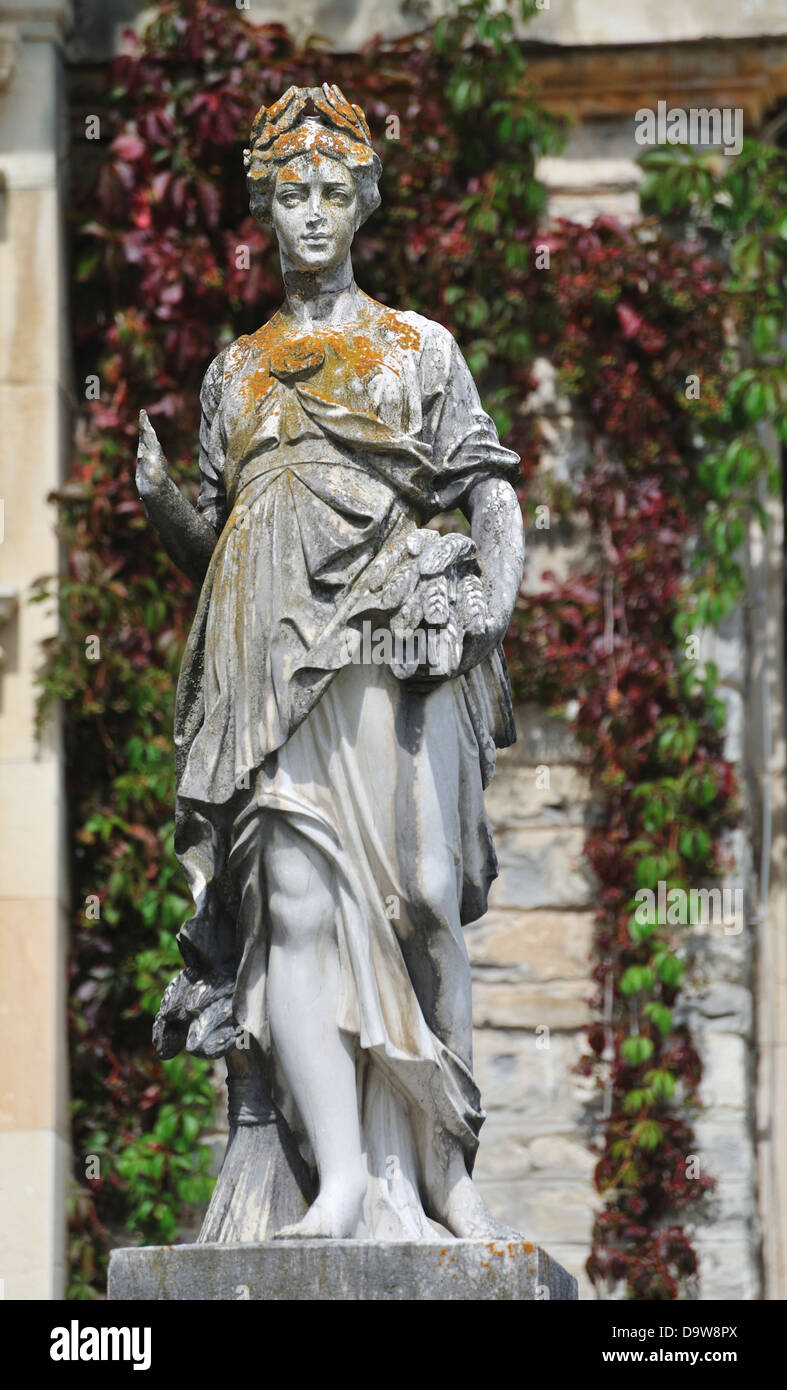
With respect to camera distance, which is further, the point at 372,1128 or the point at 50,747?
the point at 50,747

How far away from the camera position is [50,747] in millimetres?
7504

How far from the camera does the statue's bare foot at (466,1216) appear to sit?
4121 millimetres

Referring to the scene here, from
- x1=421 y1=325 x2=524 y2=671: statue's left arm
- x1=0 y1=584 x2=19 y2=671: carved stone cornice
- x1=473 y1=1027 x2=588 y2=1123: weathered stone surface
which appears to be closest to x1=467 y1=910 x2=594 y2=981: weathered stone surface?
x1=473 y1=1027 x2=588 y2=1123: weathered stone surface

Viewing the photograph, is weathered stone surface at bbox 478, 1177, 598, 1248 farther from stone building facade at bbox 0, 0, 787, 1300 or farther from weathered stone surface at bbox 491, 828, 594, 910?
weathered stone surface at bbox 491, 828, 594, 910

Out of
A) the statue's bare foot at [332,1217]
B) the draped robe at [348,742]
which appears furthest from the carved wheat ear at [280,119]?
the statue's bare foot at [332,1217]

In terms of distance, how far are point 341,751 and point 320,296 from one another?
3.00 ft

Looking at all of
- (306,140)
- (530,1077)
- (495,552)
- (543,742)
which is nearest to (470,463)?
(495,552)

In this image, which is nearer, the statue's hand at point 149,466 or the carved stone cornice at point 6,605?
the statue's hand at point 149,466

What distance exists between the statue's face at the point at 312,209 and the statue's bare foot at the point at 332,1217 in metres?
1.68

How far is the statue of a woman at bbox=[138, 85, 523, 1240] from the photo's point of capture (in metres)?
4.14

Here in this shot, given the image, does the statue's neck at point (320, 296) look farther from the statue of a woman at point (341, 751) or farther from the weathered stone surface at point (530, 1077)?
the weathered stone surface at point (530, 1077)

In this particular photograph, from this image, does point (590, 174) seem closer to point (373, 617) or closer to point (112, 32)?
point (112, 32)

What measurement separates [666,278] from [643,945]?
2171 mm

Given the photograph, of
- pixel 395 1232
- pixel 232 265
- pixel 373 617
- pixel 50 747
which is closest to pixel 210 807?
pixel 373 617
